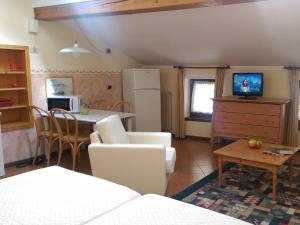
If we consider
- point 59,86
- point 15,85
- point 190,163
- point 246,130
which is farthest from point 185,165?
point 15,85

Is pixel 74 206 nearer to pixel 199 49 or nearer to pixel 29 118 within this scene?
pixel 29 118

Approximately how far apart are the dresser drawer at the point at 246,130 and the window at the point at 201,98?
2.08 feet

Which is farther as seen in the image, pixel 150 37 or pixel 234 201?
pixel 150 37

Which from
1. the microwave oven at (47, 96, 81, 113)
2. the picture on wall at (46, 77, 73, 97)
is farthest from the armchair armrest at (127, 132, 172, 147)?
the picture on wall at (46, 77, 73, 97)

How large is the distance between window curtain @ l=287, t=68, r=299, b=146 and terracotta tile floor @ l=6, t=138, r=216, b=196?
1.28 m

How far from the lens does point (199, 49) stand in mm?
5051

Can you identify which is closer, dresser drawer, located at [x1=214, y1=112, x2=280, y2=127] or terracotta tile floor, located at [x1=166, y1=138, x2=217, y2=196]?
terracotta tile floor, located at [x1=166, y1=138, x2=217, y2=196]

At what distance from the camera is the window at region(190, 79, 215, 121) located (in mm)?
5954

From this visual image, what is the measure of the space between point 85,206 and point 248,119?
389 centimetres

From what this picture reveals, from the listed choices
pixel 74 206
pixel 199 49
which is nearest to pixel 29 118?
pixel 199 49

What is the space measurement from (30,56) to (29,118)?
89 cm

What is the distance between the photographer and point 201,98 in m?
6.07

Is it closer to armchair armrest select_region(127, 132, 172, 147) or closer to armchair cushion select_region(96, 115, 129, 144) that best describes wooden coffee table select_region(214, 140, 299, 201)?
armchair armrest select_region(127, 132, 172, 147)

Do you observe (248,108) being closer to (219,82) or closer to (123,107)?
(219,82)
